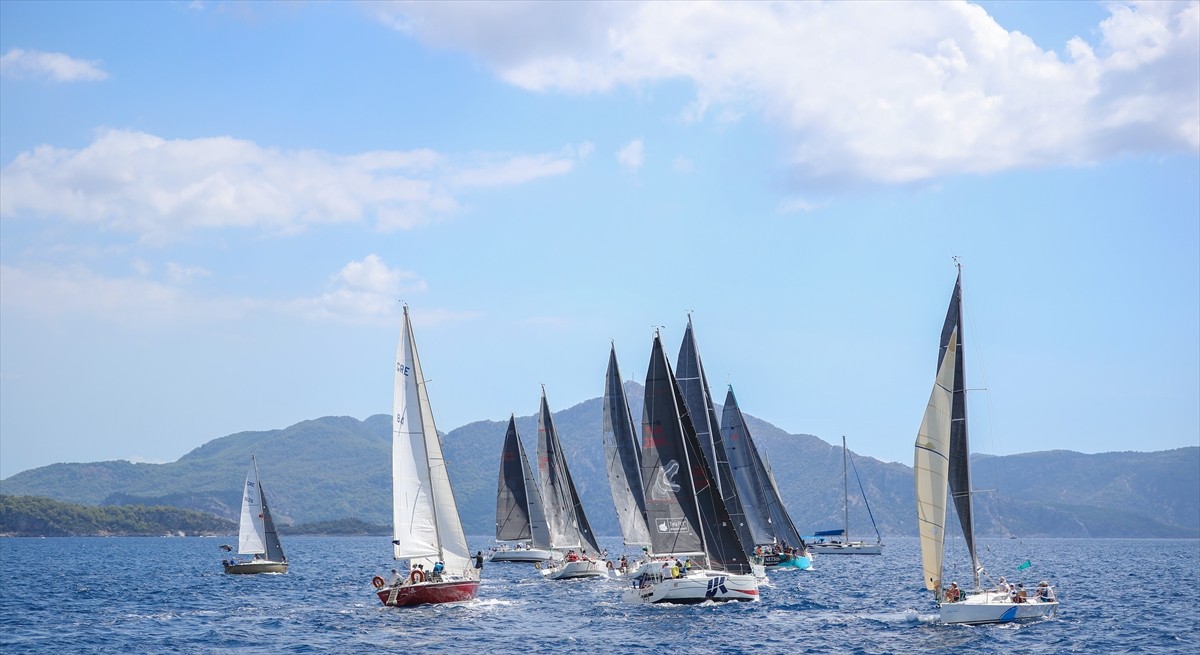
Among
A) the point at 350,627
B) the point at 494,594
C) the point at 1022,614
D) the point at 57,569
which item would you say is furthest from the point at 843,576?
the point at 57,569

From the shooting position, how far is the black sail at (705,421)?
67188mm

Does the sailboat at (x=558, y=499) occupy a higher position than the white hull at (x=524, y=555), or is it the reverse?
the sailboat at (x=558, y=499)

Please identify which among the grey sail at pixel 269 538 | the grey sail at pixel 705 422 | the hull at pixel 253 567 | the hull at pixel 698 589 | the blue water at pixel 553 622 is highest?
the grey sail at pixel 705 422

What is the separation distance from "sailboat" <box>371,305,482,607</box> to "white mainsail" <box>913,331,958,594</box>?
1997 centimetres

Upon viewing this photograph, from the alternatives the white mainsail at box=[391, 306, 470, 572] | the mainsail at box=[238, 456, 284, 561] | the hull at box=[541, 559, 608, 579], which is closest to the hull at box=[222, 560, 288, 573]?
the mainsail at box=[238, 456, 284, 561]

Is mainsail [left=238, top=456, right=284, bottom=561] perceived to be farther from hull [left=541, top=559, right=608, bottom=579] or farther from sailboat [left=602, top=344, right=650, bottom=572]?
sailboat [left=602, top=344, right=650, bottom=572]

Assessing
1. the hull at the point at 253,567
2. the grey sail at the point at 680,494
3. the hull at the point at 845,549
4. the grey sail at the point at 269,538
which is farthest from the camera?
the hull at the point at 845,549

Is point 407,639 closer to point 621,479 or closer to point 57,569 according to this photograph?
point 621,479

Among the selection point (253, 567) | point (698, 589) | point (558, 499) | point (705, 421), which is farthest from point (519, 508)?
point (698, 589)

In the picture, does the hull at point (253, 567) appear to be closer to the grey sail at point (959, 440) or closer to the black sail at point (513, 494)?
the black sail at point (513, 494)

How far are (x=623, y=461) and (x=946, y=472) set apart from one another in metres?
28.8

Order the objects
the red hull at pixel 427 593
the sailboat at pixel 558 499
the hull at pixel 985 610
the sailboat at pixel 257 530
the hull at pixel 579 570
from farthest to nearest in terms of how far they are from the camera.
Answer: the sailboat at pixel 257 530 → the sailboat at pixel 558 499 → the hull at pixel 579 570 → the red hull at pixel 427 593 → the hull at pixel 985 610

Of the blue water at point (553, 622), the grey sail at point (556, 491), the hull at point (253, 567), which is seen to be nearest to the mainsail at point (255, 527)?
the hull at point (253, 567)

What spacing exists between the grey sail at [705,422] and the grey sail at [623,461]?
153 inches
